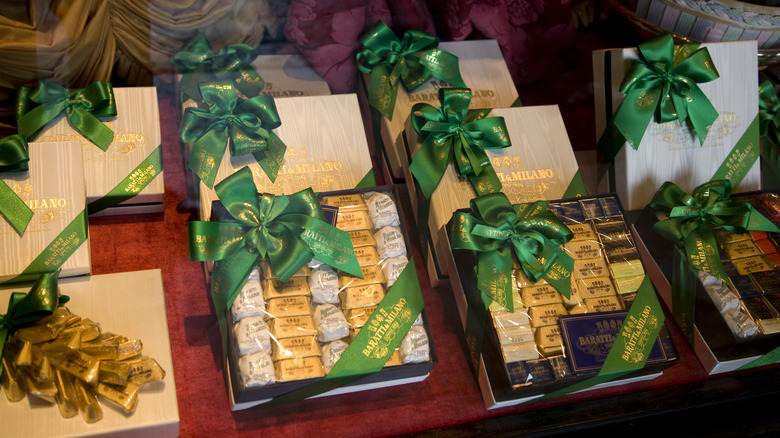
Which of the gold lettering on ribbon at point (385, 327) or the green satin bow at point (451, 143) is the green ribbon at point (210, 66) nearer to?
the green satin bow at point (451, 143)

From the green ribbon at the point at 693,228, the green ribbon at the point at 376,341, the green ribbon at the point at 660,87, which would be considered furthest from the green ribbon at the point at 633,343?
the green ribbon at the point at 660,87

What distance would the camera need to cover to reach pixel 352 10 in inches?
53.4

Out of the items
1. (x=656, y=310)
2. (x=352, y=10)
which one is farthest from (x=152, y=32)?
(x=656, y=310)

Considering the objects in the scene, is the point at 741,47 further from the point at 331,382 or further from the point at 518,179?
the point at 331,382

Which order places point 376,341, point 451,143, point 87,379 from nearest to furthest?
point 87,379 < point 376,341 < point 451,143

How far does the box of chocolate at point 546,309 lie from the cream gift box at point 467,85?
0.27 metres

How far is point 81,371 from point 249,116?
1.73 ft

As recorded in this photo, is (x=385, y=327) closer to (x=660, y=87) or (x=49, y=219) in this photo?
(x=49, y=219)

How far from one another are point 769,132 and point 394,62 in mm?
890

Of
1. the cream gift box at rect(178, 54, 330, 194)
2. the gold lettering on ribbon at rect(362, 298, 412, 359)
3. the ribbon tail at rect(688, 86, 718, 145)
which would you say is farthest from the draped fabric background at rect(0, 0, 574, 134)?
the gold lettering on ribbon at rect(362, 298, 412, 359)

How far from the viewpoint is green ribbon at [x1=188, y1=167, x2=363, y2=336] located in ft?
3.39

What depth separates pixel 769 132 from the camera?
1520 mm

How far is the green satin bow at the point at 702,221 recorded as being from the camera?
1220mm

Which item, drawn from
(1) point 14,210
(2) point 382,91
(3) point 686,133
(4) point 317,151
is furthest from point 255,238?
(3) point 686,133
